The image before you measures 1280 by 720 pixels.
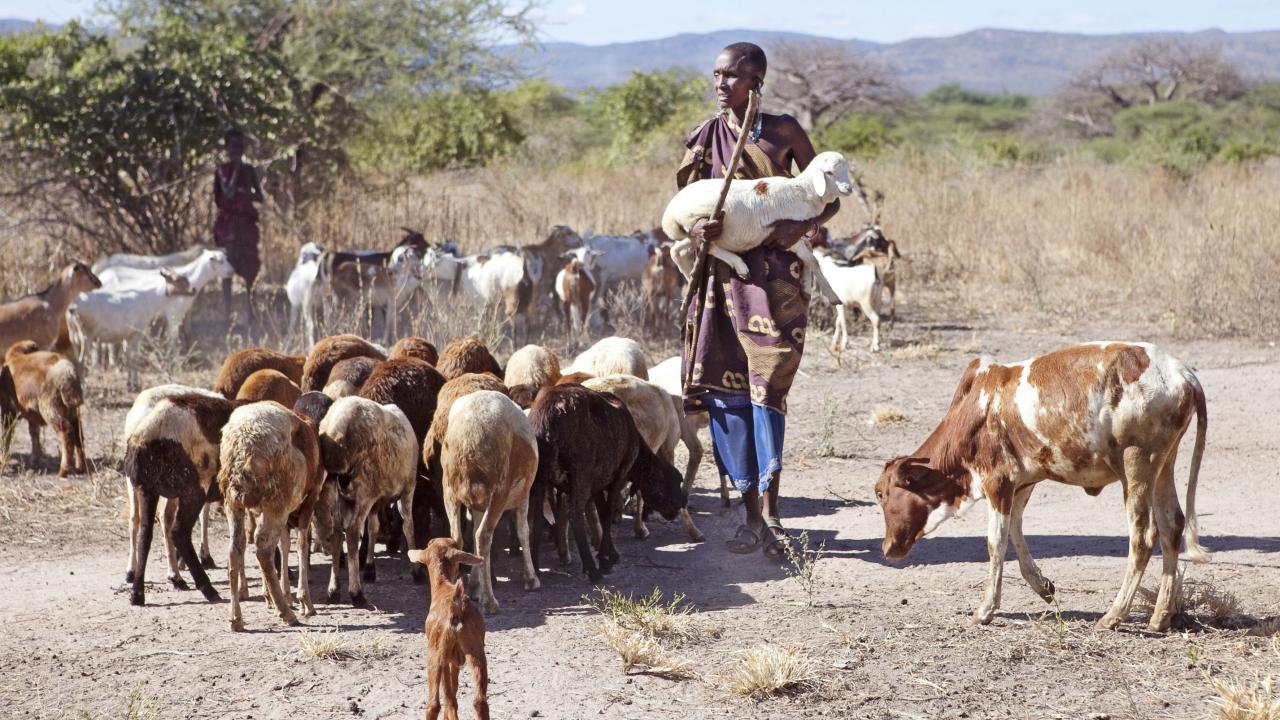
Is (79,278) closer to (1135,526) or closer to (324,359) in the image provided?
(324,359)

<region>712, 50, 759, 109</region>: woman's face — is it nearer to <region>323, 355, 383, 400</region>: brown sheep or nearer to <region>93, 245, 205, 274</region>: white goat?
<region>323, 355, 383, 400</region>: brown sheep

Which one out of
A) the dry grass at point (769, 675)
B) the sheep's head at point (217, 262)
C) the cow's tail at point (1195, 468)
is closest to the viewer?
the dry grass at point (769, 675)

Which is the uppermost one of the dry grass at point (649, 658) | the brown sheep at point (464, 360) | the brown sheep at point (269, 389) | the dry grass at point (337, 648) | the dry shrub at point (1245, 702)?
the brown sheep at point (464, 360)

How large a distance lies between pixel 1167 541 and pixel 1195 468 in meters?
0.39

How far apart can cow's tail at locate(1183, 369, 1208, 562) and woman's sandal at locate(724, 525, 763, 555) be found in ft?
6.35

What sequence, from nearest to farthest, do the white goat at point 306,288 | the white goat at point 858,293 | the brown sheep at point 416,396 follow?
1. the brown sheep at point 416,396
2. the white goat at point 306,288
3. the white goat at point 858,293

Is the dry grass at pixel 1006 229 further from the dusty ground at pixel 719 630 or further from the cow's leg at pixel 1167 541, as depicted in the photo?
the cow's leg at pixel 1167 541

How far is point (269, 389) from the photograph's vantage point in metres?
6.83

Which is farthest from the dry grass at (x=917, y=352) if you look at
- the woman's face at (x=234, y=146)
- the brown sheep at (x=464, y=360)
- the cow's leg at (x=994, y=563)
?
the cow's leg at (x=994, y=563)

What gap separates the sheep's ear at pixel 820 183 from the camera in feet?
20.3

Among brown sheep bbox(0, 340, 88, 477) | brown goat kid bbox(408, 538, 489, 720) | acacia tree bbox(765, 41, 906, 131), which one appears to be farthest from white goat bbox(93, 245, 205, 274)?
acacia tree bbox(765, 41, 906, 131)

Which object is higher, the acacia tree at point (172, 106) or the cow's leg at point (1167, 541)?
the acacia tree at point (172, 106)

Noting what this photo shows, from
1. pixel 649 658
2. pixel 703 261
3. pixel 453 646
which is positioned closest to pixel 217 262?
pixel 703 261

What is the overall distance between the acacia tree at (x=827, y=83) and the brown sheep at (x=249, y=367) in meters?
38.9
